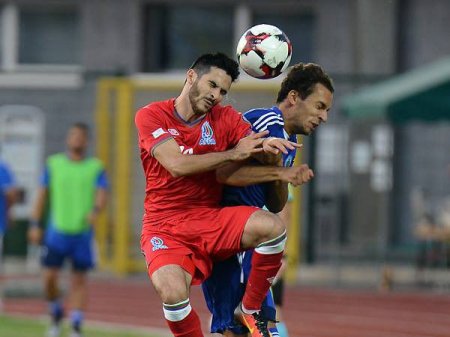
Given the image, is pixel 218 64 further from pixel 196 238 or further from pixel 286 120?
pixel 196 238

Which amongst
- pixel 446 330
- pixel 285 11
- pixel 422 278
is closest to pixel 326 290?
pixel 422 278

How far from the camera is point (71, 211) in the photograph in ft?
52.3

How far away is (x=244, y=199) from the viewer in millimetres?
9266

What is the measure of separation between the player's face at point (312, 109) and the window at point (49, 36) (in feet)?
64.5

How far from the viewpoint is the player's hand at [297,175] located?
28.2 ft

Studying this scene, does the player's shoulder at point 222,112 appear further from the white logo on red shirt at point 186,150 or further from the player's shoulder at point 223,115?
the white logo on red shirt at point 186,150

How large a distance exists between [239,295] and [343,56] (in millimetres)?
17567

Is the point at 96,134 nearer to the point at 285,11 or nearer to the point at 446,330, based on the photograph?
the point at 285,11

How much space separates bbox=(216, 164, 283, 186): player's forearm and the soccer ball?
2.06 ft

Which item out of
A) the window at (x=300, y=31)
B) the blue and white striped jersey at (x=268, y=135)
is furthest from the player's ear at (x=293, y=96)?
the window at (x=300, y=31)

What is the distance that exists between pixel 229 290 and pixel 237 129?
102cm

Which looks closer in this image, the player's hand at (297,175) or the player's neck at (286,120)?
the player's hand at (297,175)

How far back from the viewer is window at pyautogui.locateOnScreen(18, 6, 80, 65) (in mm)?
28594

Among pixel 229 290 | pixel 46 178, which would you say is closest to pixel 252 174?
pixel 229 290
